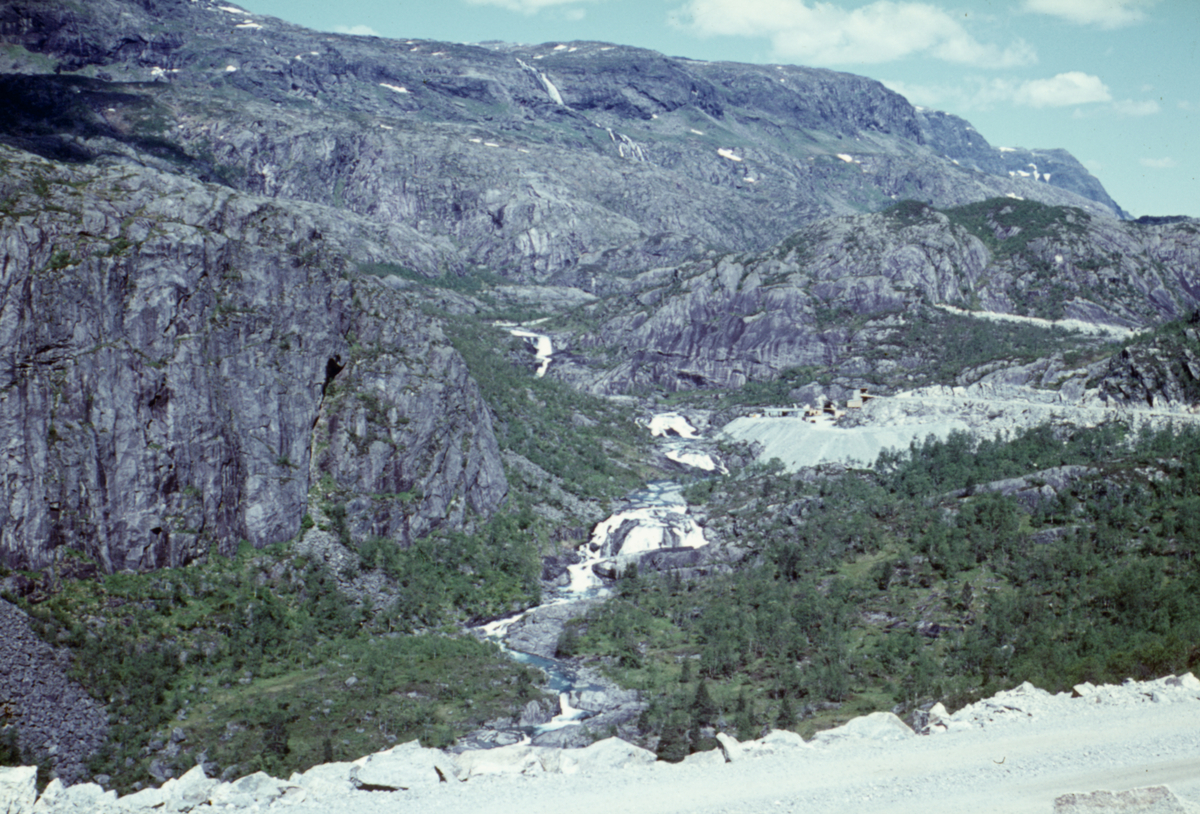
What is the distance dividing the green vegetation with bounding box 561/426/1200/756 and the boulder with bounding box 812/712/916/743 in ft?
45.6

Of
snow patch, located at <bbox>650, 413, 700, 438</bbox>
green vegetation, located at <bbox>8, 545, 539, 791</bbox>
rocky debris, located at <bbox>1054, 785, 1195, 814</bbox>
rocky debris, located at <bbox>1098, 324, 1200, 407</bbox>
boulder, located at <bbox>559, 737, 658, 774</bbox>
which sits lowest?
green vegetation, located at <bbox>8, 545, 539, 791</bbox>

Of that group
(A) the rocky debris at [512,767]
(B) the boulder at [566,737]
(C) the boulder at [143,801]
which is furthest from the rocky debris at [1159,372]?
(C) the boulder at [143,801]

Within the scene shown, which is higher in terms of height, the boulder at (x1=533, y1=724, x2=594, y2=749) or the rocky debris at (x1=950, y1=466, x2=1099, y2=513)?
the rocky debris at (x1=950, y1=466, x2=1099, y2=513)

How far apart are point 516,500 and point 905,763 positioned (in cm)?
8204

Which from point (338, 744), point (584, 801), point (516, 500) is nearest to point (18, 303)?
point (338, 744)

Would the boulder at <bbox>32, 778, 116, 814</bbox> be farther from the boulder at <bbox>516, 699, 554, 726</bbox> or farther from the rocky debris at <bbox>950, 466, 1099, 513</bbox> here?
the rocky debris at <bbox>950, 466, 1099, 513</bbox>

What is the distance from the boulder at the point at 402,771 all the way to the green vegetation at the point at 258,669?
2542cm

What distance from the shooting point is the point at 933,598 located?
80.8m

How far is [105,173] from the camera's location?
3477 inches

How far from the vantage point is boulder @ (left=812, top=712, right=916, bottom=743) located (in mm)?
38000

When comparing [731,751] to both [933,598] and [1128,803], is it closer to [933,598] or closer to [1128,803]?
[1128,803]

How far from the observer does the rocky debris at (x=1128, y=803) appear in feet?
96.7

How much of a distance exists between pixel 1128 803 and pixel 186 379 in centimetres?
7805

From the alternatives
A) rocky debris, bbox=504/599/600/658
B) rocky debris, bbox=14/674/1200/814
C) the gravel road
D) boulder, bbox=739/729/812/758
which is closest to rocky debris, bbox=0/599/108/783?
rocky debris, bbox=14/674/1200/814
